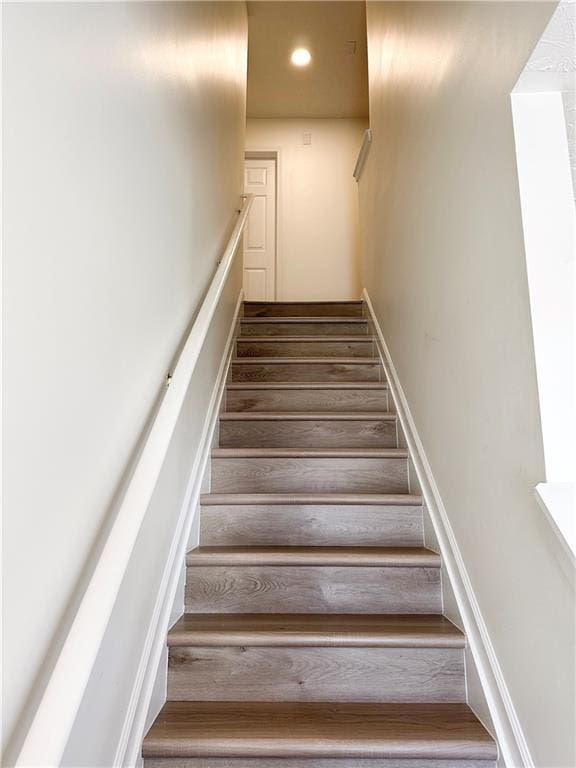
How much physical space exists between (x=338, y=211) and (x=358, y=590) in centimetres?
405

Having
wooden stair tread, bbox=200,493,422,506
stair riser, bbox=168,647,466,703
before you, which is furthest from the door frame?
stair riser, bbox=168,647,466,703

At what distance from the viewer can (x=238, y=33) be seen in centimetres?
314

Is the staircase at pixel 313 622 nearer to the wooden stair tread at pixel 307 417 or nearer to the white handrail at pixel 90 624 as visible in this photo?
the wooden stair tread at pixel 307 417

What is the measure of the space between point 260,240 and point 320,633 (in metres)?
4.10

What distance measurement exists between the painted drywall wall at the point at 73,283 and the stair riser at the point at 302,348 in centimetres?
153

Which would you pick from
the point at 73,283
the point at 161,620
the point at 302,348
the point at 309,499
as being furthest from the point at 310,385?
the point at 73,283

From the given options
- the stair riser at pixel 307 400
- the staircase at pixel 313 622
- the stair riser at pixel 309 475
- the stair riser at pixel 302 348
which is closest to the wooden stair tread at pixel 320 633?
the staircase at pixel 313 622

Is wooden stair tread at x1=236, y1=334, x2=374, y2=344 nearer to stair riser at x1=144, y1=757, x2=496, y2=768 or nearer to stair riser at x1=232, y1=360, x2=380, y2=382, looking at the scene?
stair riser at x1=232, y1=360, x2=380, y2=382

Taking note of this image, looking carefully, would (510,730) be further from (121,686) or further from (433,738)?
(121,686)

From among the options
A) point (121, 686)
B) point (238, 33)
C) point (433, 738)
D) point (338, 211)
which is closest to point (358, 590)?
point (433, 738)

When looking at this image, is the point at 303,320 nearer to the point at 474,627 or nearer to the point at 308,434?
the point at 308,434

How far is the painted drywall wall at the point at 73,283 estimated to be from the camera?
686 mm

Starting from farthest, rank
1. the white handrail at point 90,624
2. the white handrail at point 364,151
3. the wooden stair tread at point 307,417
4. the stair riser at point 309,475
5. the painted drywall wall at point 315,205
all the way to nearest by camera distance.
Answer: the painted drywall wall at point 315,205 < the white handrail at point 364,151 < the wooden stair tread at point 307,417 < the stair riser at point 309,475 < the white handrail at point 90,624

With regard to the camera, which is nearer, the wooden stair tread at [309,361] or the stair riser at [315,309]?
the wooden stair tread at [309,361]
